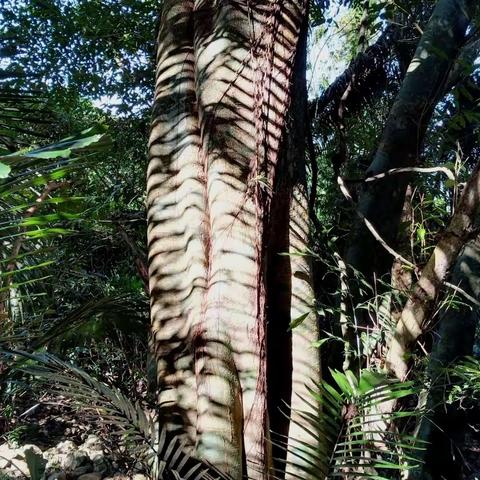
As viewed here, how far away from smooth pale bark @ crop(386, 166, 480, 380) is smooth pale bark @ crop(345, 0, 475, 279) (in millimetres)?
930

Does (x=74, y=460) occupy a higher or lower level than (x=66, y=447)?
lower

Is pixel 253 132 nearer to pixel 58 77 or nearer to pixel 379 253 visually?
pixel 379 253

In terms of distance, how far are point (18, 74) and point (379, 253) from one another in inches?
72.0

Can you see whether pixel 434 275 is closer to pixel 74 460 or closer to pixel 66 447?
pixel 74 460

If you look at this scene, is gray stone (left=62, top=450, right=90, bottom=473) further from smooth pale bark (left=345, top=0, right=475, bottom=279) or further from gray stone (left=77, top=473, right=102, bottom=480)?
smooth pale bark (left=345, top=0, right=475, bottom=279)

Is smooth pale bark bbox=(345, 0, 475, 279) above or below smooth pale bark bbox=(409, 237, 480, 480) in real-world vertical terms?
above

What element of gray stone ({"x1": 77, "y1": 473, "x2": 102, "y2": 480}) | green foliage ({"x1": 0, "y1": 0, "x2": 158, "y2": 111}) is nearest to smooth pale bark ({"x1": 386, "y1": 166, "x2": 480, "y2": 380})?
green foliage ({"x1": 0, "y1": 0, "x2": 158, "y2": 111})

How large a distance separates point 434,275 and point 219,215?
71 centimetres

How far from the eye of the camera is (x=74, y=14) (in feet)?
14.9

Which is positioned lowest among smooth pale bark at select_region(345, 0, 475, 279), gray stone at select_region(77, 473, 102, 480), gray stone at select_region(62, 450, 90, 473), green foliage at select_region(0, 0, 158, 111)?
gray stone at select_region(77, 473, 102, 480)

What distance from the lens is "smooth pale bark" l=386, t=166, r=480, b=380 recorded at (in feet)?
5.61

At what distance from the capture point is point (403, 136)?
282cm

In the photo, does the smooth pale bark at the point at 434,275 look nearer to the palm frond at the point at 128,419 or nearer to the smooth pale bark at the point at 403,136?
the palm frond at the point at 128,419

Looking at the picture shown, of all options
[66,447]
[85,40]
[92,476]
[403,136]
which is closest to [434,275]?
[403,136]
